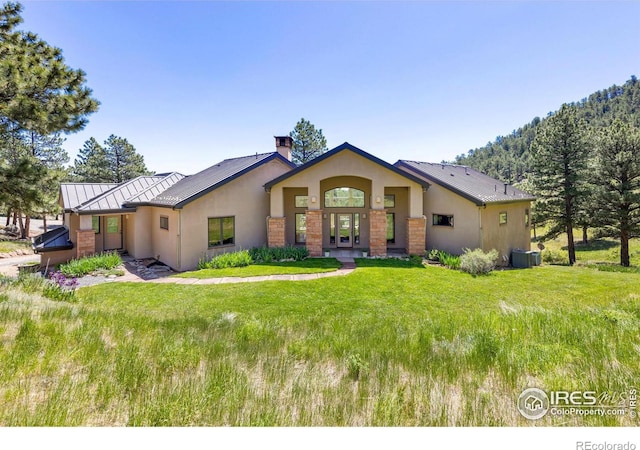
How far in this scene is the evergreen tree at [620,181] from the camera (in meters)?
20.0

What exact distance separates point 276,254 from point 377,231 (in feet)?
18.7

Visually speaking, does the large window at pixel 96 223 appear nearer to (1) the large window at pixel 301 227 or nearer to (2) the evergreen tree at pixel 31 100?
(2) the evergreen tree at pixel 31 100

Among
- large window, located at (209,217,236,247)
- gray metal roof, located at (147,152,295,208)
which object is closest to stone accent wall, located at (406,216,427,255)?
gray metal roof, located at (147,152,295,208)

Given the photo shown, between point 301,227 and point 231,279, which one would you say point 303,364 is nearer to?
point 231,279

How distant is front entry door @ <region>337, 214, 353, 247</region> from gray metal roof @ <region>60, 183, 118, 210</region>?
14108 millimetres

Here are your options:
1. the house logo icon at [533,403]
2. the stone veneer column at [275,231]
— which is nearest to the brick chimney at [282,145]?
the stone veneer column at [275,231]

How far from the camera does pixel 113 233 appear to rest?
17.7 meters

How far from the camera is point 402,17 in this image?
988 cm

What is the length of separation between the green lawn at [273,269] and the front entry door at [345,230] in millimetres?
3182

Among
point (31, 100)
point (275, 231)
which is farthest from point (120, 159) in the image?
point (31, 100)

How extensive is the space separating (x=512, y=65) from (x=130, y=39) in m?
15.1

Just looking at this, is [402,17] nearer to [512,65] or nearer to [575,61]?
[512,65]

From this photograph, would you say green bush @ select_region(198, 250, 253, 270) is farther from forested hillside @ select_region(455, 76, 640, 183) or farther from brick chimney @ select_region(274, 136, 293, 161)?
forested hillside @ select_region(455, 76, 640, 183)
